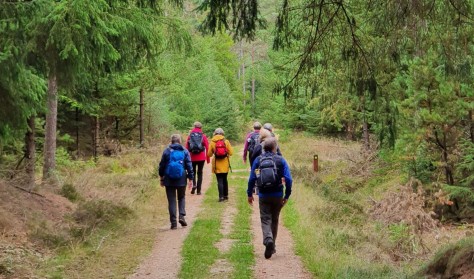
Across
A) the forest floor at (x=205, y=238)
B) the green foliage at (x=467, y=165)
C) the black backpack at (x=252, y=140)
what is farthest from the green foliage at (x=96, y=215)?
the green foliage at (x=467, y=165)

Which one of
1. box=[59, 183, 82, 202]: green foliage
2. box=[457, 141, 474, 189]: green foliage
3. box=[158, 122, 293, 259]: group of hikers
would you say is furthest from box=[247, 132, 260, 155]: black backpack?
box=[457, 141, 474, 189]: green foliage

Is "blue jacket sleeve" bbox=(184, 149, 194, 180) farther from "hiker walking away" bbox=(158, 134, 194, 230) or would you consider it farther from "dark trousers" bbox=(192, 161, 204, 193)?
"dark trousers" bbox=(192, 161, 204, 193)

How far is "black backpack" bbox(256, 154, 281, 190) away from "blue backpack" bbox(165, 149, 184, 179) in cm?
276

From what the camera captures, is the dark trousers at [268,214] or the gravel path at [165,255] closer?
the gravel path at [165,255]

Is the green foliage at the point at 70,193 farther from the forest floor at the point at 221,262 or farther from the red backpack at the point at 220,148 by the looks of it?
the red backpack at the point at 220,148

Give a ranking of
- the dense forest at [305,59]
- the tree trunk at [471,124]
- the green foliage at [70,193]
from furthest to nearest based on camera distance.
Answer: the tree trunk at [471,124], the green foliage at [70,193], the dense forest at [305,59]

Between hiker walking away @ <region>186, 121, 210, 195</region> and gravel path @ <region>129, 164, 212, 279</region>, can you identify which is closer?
gravel path @ <region>129, 164, 212, 279</region>

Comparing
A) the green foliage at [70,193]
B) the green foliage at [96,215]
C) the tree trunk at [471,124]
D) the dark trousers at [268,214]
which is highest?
the tree trunk at [471,124]

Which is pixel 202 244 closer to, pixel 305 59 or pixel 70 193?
pixel 305 59

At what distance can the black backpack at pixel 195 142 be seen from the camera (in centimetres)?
1461

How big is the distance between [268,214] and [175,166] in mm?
2802

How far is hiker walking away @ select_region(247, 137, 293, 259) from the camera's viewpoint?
797cm

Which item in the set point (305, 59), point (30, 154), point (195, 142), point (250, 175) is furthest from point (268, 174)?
point (30, 154)

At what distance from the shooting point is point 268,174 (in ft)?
26.0
